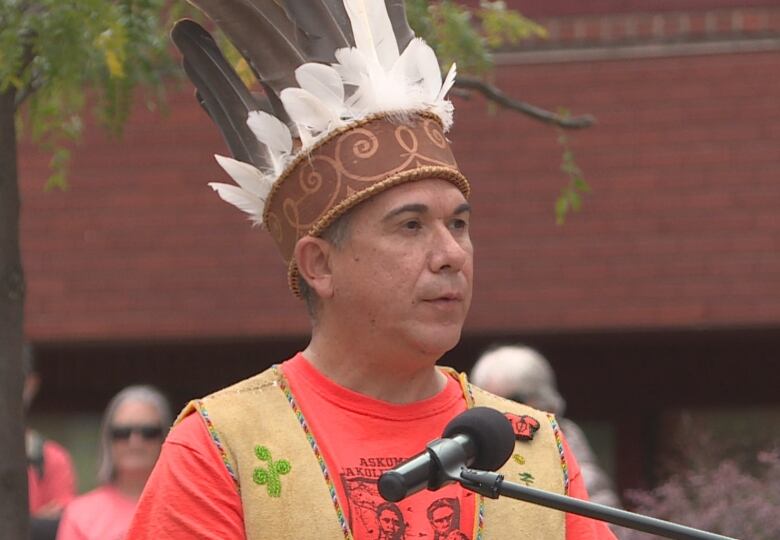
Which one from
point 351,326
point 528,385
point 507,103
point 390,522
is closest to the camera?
point 390,522

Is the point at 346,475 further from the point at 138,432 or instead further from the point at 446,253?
the point at 138,432

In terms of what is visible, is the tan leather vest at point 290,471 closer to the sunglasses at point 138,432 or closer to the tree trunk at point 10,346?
the tree trunk at point 10,346

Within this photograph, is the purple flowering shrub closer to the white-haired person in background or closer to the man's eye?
the white-haired person in background

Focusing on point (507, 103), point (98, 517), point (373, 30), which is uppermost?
point (507, 103)

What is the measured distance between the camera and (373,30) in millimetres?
4496

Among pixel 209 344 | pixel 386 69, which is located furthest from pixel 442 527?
pixel 209 344

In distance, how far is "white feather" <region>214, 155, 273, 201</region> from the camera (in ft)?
15.1

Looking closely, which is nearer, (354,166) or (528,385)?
(354,166)

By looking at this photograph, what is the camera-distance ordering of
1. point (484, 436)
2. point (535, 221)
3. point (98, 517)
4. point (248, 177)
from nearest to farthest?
point (484, 436) < point (248, 177) < point (98, 517) < point (535, 221)

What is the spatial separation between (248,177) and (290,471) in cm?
83

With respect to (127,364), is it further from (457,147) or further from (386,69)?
(386,69)

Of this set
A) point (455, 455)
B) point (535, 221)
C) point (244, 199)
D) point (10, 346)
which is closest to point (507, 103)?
point (10, 346)

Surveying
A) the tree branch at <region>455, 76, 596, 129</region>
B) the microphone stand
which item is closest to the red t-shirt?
the microphone stand

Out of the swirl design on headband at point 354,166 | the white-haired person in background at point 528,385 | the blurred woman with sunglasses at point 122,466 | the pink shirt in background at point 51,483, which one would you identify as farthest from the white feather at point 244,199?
the pink shirt in background at point 51,483
